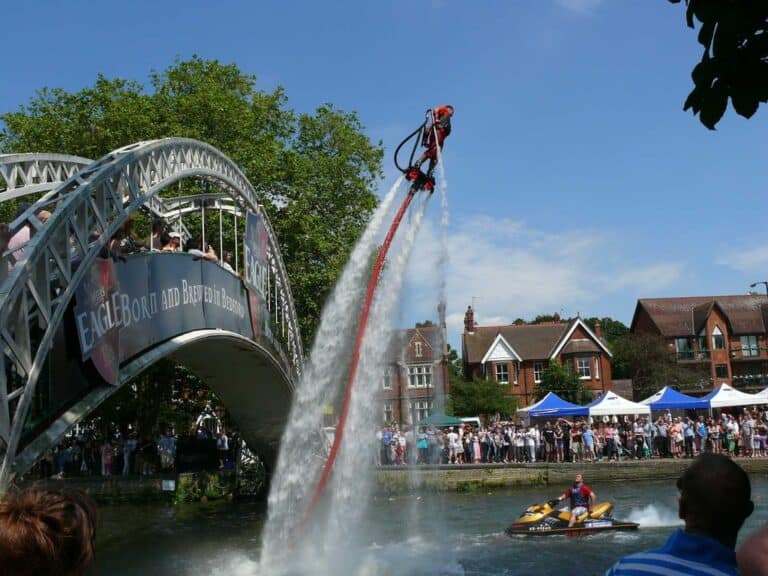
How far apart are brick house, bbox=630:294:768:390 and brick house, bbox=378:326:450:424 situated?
19485 mm

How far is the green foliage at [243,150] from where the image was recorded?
32469 millimetres

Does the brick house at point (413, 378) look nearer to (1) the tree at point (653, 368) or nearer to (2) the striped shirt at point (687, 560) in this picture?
(2) the striped shirt at point (687, 560)

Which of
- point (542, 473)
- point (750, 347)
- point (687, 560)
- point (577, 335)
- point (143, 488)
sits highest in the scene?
point (577, 335)

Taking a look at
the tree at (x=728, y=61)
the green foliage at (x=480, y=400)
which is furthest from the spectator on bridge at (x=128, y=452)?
the green foliage at (x=480, y=400)

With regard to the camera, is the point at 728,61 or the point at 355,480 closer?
the point at 728,61

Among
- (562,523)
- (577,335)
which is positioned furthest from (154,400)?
(577,335)

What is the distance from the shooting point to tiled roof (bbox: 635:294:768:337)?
68.0 metres

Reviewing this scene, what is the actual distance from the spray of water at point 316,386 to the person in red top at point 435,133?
187 cm

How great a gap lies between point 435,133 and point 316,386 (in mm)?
6654

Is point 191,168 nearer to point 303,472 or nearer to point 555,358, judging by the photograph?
point 303,472

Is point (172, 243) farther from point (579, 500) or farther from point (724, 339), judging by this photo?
point (724, 339)

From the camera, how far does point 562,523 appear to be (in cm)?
2023

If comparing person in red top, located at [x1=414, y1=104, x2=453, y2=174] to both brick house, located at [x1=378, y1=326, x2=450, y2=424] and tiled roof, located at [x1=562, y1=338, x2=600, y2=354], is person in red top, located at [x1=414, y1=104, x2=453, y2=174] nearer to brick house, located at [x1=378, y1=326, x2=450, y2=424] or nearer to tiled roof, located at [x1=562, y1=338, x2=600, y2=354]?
brick house, located at [x1=378, y1=326, x2=450, y2=424]

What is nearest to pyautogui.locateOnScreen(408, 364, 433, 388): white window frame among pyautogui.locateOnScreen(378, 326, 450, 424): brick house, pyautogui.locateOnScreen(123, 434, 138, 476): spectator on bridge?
pyautogui.locateOnScreen(378, 326, 450, 424): brick house
